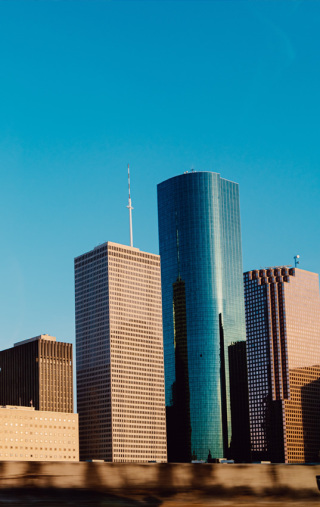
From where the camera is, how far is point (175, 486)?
16391mm

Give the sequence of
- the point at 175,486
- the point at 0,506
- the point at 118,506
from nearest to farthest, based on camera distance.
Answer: the point at 0,506, the point at 118,506, the point at 175,486

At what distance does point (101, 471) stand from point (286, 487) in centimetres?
462

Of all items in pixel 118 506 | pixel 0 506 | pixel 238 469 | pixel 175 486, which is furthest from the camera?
pixel 238 469

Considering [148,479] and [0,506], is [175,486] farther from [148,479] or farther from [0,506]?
[0,506]

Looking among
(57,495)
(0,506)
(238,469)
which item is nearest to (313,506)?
(238,469)

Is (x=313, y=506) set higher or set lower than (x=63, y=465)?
lower

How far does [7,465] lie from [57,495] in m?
1.10

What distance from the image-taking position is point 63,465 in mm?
15531

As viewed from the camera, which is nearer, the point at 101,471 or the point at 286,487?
the point at 101,471

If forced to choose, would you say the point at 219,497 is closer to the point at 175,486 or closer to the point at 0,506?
the point at 175,486

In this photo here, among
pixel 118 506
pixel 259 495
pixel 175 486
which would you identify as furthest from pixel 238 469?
pixel 118 506

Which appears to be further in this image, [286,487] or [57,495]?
[286,487]

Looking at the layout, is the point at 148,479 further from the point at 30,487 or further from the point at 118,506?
the point at 30,487

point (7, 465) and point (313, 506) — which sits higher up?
point (7, 465)
